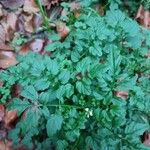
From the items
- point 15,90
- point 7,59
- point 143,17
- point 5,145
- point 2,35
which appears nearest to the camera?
point 5,145

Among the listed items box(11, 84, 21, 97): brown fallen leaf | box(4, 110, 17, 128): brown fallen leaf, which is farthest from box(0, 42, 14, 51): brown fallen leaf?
box(4, 110, 17, 128): brown fallen leaf

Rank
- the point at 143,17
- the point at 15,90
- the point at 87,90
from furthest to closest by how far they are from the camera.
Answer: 1. the point at 143,17
2. the point at 15,90
3. the point at 87,90

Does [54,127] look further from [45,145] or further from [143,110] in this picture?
[143,110]

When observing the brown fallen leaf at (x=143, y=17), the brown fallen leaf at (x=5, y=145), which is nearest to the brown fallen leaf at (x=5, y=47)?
the brown fallen leaf at (x=5, y=145)

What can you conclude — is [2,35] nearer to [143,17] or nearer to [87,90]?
[87,90]

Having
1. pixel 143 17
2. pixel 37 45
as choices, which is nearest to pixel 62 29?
pixel 37 45

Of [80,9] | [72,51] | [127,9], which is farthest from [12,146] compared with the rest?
[127,9]

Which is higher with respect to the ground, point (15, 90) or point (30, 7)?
→ point (30, 7)
